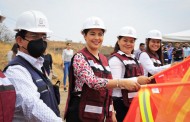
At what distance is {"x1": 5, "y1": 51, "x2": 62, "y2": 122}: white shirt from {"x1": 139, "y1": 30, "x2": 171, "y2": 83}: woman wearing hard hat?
3102 millimetres

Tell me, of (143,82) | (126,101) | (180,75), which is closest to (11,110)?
(143,82)

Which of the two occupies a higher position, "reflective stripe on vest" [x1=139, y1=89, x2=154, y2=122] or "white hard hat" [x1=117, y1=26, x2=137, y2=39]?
"white hard hat" [x1=117, y1=26, x2=137, y2=39]

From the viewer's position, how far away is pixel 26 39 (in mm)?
2480

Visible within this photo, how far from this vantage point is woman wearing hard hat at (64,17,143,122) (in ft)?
10.8

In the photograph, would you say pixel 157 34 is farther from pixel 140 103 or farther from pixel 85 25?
pixel 140 103

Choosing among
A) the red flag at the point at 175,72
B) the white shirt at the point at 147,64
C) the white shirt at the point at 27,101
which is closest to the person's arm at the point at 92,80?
the red flag at the point at 175,72

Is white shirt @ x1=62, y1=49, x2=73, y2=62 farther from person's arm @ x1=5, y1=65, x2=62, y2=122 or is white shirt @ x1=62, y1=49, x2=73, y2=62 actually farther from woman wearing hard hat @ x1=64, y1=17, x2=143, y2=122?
person's arm @ x1=5, y1=65, x2=62, y2=122

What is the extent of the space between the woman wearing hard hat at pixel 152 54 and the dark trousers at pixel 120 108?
36.5 inches

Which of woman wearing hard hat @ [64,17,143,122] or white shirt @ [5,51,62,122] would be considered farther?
woman wearing hard hat @ [64,17,143,122]

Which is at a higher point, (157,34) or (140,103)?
(157,34)

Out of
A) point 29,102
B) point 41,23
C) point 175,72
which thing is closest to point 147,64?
point 175,72

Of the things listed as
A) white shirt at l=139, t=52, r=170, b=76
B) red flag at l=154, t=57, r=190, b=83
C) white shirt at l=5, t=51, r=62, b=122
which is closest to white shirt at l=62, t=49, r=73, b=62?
white shirt at l=139, t=52, r=170, b=76

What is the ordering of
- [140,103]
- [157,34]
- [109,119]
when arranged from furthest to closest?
[157,34]
[109,119]
[140,103]

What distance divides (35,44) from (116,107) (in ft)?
7.09
